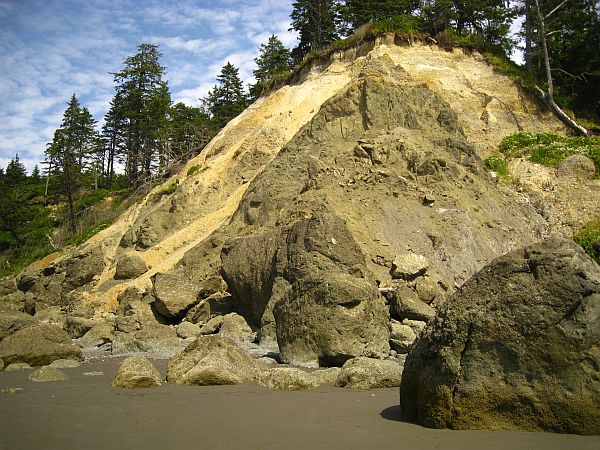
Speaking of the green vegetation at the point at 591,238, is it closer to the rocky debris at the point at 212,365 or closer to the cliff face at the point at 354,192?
the cliff face at the point at 354,192

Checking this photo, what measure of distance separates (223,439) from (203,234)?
19381 millimetres

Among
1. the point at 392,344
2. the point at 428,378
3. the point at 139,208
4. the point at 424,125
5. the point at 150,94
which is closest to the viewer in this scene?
the point at 428,378

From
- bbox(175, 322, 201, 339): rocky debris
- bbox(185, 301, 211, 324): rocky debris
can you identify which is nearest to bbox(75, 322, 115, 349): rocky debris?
bbox(175, 322, 201, 339): rocky debris

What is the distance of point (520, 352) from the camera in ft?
18.1

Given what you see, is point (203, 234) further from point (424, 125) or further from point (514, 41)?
point (514, 41)

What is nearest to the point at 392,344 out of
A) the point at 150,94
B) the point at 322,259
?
the point at 322,259

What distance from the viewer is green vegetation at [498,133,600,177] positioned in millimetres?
24578

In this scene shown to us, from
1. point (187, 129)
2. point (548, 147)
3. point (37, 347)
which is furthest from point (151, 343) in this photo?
point (187, 129)

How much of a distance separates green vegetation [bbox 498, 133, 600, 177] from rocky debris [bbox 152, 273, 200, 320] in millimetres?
15583

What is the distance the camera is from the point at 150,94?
182 ft

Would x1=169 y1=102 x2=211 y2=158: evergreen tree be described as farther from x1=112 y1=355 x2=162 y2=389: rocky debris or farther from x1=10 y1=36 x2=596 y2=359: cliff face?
x1=112 y1=355 x2=162 y2=389: rocky debris

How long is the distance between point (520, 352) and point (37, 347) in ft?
32.8

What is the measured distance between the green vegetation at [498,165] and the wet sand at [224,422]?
18.9m

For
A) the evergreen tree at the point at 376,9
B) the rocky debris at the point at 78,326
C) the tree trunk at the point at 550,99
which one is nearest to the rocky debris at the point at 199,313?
the rocky debris at the point at 78,326
